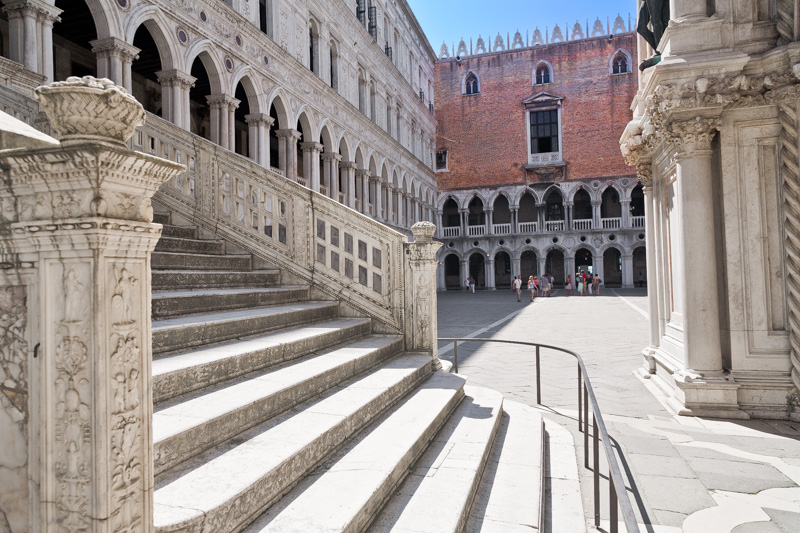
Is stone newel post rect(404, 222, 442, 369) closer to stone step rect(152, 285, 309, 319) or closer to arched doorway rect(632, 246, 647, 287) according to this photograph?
stone step rect(152, 285, 309, 319)

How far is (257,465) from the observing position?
2219 mm

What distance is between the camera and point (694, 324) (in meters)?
5.05

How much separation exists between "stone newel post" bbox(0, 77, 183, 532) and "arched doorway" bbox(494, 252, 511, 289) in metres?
36.6

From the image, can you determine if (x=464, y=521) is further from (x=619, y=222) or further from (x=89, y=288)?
(x=619, y=222)

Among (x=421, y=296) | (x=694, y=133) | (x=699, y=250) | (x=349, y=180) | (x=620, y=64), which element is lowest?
(x=421, y=296)

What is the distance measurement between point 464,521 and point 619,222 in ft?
109

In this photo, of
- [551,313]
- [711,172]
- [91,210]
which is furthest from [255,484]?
[551,313]

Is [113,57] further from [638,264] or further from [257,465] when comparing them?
[638,264]

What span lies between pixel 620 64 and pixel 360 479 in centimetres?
3692

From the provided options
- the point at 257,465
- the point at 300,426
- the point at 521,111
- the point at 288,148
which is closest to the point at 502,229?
the point at 521,111

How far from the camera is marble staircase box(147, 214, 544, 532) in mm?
2096

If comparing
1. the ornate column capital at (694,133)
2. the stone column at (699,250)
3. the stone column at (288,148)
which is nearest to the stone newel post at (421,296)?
the stone column at (699,250)

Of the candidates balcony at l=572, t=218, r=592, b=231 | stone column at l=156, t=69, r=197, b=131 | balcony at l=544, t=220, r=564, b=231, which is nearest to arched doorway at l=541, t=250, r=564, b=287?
balcony at l=544, t=220, r=564, b=231

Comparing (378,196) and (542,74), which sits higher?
(542,74)
